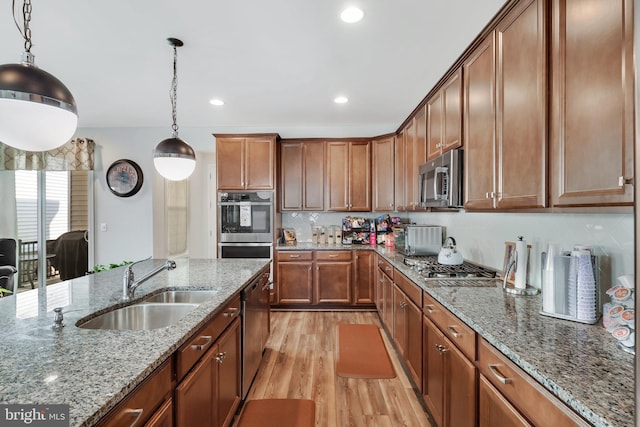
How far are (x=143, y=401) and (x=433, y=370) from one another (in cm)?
160

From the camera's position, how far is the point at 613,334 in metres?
1.09

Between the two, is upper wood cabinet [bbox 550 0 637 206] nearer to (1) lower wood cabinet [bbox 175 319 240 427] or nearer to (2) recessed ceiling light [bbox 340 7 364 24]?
(2) recessed ceiling light [bbox 340 7 364 24]

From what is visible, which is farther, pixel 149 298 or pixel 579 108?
pixel 149 298

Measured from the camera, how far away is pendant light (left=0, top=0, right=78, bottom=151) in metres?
1.11

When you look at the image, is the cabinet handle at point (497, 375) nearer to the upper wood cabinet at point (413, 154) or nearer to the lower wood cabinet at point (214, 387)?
the lower wood cabinet at point (214, 387)

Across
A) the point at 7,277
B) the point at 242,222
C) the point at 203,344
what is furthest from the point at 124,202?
the point at 203,344

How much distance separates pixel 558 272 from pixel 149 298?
6.90 feet

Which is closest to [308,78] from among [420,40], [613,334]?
[420,40]

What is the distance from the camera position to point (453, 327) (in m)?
1.58

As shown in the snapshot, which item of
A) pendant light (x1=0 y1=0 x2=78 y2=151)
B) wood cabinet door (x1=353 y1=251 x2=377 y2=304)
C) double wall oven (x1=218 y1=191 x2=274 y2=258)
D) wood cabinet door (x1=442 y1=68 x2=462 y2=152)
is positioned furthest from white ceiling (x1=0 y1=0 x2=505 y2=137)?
wood cabinet door (x1=353 y1=251 x2=377 y2=304)

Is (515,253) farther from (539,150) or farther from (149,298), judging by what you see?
(149,298)

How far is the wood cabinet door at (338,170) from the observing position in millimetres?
4457

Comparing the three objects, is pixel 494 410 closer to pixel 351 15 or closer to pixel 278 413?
pixel 278 413

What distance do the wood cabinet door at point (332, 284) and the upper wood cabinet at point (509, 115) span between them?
92.0 inches
